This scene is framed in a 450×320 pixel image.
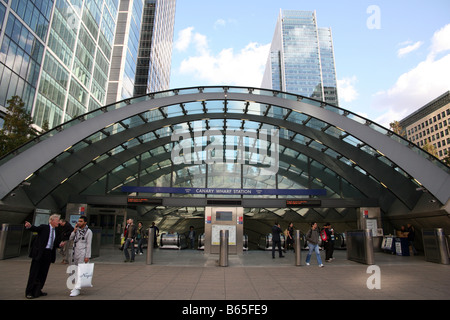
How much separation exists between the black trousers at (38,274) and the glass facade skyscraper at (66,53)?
2637 cm

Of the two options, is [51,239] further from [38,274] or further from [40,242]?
[38,274]

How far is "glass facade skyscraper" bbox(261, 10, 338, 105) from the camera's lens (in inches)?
6299

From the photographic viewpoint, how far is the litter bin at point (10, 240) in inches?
456

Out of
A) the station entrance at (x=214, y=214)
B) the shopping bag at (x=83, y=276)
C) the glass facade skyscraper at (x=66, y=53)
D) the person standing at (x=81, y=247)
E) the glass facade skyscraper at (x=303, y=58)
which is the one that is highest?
the glass facade skyscraper at (x=303, y=58)

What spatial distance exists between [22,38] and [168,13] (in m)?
71.5

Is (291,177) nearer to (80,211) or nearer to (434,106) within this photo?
(80,211)

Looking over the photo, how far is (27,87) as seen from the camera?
30.7 metres

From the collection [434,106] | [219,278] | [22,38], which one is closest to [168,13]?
[22,38]

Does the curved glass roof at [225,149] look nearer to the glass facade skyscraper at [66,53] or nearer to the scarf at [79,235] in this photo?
the scarf at [79,235]

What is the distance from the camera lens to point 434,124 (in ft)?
282

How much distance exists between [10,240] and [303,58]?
174 meters

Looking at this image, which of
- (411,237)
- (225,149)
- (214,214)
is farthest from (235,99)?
(411,237)

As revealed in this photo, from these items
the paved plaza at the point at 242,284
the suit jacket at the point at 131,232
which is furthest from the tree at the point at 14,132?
the suit jacket at the point at 131,232

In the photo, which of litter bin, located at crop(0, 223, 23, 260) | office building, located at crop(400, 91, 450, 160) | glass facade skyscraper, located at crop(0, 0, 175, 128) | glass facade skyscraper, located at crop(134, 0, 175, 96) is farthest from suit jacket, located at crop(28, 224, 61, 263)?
office building, located at crop(400, 91, 450, 160)
